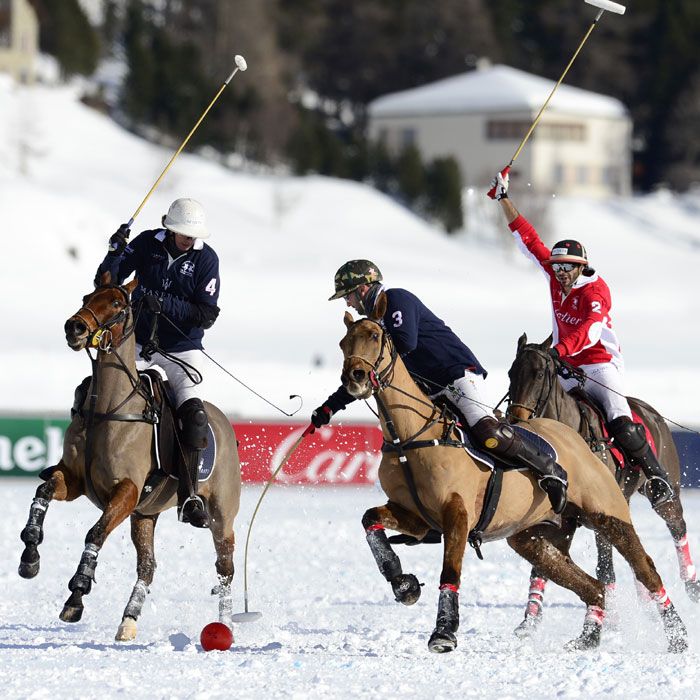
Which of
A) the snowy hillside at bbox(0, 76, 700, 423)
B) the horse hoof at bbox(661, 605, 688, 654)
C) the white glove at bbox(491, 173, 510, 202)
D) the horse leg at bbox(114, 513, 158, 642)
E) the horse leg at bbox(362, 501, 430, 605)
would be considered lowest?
the snowy hillside at bbox(0, 76, 700, 423)

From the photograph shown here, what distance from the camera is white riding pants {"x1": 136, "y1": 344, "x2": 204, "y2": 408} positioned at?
330 inches

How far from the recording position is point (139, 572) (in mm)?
8344

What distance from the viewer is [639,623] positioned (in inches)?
332

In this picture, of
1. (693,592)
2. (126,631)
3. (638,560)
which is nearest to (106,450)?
(126,631)

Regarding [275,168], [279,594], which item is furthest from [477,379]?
[275,168]

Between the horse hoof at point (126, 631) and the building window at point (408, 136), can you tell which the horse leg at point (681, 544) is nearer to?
the horse hoof at point (126, 631)

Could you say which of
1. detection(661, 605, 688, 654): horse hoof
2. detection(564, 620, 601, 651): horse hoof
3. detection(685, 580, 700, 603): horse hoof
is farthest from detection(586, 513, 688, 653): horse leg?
detection(685, 580, 700, 603): horse hoof

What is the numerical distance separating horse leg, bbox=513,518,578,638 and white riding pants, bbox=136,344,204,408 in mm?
A: 2185

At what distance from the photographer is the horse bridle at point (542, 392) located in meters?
8.67

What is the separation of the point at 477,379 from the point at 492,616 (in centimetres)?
202

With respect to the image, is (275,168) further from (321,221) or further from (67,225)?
(67,225)

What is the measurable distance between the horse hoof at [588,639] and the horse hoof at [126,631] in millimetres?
2412

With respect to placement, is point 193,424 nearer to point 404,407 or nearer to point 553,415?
point 404,407

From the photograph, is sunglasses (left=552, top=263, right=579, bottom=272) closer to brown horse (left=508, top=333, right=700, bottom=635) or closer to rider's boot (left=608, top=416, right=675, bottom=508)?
brown horse (left=508, top=333, right=700, bottom=635)
